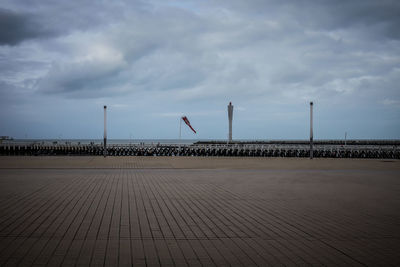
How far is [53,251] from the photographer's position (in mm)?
4930

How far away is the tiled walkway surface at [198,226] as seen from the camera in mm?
4777

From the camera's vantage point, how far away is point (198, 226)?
256 inches

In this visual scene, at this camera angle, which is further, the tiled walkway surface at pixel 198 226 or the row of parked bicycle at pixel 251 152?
the row of parked bicycle at pixel 251 152

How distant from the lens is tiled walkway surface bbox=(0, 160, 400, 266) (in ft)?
15.7

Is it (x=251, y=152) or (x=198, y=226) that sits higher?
(x=251, y=152)

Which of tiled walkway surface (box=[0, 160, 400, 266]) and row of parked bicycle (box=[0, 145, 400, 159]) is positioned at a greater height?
row of parked bicycle (box=[0, 145, 400, 159])

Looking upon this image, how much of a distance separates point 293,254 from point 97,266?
2528mm

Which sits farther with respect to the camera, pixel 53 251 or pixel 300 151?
pixel 300 151

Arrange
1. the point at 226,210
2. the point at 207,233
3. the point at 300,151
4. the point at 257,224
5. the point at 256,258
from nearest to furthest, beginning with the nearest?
1. the point at 256,258
2. the point at 207,233
3. the point at 257,224
4. the point at 226,210
5. the point at 300,151

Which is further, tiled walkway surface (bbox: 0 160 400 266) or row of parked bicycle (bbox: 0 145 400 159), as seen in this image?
row of parked bicycle (bbox: 0 145 400 159)

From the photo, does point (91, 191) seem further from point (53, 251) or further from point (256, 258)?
point (256, 258)

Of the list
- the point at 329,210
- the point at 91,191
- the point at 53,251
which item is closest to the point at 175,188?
the point at 91,191

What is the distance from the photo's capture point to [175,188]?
1143 cm

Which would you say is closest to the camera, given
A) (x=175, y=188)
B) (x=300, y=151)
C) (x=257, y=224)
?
(x=257, y=224)
